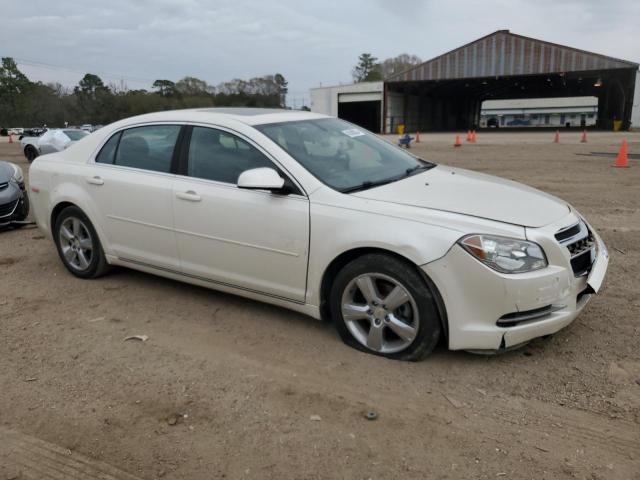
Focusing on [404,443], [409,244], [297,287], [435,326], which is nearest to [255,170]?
[297,287]

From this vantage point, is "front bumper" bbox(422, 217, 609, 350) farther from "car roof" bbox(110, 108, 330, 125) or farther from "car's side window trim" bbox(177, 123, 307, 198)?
"car roof" bbox(110, 108, 330, 125)

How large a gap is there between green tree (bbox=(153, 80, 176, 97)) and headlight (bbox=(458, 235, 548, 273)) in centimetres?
8864

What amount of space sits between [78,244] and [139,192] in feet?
3.79

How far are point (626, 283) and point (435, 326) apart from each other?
8.11 feet

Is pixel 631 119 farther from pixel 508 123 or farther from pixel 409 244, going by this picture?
pixel 508 123

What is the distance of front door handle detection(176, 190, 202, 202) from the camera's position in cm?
408

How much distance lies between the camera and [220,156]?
13.6 ft

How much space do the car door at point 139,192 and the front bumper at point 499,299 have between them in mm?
2258

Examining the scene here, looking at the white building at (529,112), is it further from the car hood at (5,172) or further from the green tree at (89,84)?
the car hood at (5,172)

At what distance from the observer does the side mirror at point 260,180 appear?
3.59 meters

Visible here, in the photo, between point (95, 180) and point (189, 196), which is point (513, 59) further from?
point (189, 196)

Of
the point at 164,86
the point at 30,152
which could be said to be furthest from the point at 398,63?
the point at 30,152

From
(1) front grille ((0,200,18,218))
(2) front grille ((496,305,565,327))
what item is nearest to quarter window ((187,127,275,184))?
(2) front grille ((496,305,565,327))

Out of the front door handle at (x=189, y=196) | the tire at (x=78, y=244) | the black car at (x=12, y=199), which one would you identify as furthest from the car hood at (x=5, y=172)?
the front door handle at (x=189, y=196)
